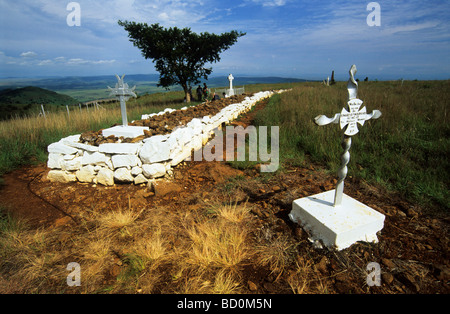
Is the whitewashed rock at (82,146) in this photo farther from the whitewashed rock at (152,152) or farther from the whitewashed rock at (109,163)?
the whitewashed rock at (152,152)

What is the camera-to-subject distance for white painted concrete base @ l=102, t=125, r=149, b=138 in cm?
428

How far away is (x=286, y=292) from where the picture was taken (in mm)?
1781

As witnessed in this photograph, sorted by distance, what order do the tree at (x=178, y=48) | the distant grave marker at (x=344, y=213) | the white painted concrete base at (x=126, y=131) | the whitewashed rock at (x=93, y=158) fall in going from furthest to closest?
the tree at (x=178, y=48), the white painted concrete base at (x=126, y=131), the whitewashed rock at (x=93, y=158), the distant grave marker at (x=344, y=213)

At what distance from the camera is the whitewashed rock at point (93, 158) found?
394cm

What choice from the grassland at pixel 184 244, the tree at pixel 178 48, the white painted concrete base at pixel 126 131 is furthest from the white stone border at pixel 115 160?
the tree at pixel 178 48

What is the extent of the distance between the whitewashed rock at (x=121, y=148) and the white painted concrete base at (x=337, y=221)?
2775mm

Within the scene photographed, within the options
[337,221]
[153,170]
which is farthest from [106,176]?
[337,221]

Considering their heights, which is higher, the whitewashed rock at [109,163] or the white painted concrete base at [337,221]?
the whitewashed rock at [109,163]

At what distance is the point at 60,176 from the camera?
404 cm

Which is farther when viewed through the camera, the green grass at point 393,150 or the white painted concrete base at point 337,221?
the green grass at point 393,150

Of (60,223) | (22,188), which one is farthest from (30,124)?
(60,223)

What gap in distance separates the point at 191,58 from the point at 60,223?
565 inches

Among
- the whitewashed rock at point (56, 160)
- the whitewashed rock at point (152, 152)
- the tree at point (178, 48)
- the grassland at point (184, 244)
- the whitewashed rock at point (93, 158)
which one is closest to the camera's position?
the grassland at point (184, 244)

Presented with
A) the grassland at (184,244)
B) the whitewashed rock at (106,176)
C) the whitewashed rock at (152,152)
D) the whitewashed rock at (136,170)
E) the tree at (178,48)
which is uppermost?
the tree at (178,48)
